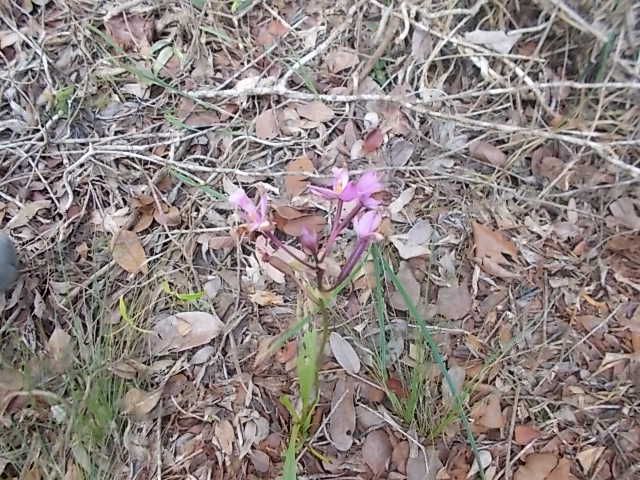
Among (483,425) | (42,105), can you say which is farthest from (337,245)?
(42,105)

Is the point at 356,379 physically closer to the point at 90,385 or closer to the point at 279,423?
the point at 279,423

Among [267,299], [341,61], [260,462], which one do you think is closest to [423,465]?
[260,462]

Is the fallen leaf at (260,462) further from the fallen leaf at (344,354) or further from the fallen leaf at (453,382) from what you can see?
the fallen leaf at (453,382)

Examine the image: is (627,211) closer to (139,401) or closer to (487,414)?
(487,414)

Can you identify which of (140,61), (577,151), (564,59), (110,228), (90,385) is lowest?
(90,385)

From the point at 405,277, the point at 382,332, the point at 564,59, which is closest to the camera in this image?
the point at 382,332

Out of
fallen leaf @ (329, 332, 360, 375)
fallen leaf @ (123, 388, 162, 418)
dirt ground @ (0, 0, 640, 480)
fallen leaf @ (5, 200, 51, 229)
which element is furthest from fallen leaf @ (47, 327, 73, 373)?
fallen leaf @ (329, 332, 360, 375)
